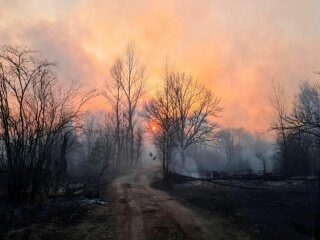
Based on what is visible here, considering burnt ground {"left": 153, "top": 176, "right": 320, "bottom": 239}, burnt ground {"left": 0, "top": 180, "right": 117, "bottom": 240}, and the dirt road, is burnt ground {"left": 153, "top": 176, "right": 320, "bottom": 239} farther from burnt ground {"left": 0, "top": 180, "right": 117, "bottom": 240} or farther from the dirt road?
burnt ground {"left": 0, "top": 180, "right": 117, "bottom": 240}

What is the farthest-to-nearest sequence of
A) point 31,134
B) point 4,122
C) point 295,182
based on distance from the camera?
point 295,182, point 31,134, point 4,122

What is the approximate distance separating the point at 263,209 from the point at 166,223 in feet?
17.6

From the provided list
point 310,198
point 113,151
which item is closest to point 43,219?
point 310,198

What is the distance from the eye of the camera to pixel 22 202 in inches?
667

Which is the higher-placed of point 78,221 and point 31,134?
point 31,134

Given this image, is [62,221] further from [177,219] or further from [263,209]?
[263,209]

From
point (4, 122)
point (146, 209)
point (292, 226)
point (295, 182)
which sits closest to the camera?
point (292, 226)

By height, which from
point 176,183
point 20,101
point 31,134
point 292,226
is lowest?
point 292,226

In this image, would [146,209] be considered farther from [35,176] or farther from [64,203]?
[35,176]

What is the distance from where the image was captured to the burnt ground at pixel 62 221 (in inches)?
465

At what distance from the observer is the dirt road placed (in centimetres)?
1124

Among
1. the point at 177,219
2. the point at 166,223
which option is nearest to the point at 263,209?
the point at 177,219

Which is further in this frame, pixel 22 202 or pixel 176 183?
pixel 176 183

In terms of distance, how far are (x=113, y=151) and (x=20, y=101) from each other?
43340mm
